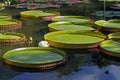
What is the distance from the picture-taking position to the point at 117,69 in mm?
10164

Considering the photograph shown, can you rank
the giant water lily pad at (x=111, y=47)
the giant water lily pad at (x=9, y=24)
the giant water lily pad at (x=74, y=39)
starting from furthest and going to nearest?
the giant water lily pad at (x=9, y=24), the giant water lily pad at (x=74, y=39), the giant water lily pad at (x=111, y=47)

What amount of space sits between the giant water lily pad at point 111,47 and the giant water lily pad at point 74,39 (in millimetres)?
376

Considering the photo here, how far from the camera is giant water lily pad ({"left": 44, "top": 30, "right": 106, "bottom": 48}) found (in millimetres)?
11812

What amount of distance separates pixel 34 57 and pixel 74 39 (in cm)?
296

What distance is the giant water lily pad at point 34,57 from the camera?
31.8 feet

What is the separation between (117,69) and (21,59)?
11.1ft

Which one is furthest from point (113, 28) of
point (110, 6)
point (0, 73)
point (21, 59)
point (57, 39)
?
point (110, 6)

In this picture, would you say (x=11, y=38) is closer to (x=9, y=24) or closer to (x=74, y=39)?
(x=74, y=39)

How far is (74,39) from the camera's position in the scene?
12.8 m

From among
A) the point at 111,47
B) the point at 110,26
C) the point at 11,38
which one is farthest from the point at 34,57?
the point at 110,26

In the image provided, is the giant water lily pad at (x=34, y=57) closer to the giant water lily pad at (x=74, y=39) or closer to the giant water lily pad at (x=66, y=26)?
the giant water lily pad at (x=74, y=39)

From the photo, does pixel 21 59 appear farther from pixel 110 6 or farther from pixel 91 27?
pixel 110 6

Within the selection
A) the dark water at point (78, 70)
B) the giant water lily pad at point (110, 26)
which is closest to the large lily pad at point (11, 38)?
the dark water at point (78, 70)

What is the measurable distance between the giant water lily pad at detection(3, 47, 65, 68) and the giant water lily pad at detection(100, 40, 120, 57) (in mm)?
1805
